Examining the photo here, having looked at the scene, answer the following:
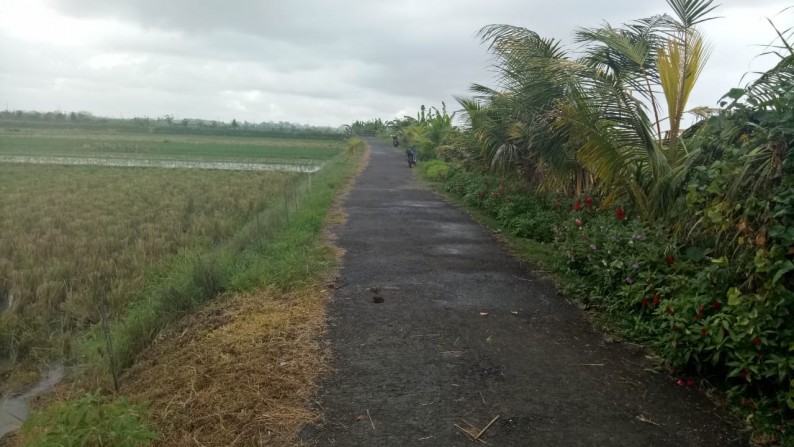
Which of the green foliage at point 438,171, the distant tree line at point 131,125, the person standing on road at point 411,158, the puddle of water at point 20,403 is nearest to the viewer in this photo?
the puddle of water at point 20,403

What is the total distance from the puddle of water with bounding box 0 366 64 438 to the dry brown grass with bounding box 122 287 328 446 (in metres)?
1.11

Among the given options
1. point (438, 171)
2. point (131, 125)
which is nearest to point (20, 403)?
point (438, 171)

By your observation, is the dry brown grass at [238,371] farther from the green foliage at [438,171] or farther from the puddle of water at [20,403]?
the green foliage at [438,171]

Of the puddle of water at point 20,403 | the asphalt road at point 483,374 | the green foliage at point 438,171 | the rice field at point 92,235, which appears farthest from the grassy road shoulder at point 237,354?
the green foliage at point 438,171

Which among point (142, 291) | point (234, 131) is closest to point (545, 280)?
point (142, 291)

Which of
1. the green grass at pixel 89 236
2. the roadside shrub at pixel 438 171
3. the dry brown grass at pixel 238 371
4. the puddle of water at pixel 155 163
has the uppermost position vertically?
the roadside shrub at pixel 438 171

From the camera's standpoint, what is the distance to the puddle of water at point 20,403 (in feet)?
15.8

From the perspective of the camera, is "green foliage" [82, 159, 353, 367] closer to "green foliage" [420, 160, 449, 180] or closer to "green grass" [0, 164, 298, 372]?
"green grass" [0, 164, 298, 372]

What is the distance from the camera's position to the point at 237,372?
3.93 m

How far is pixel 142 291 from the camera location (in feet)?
24.6

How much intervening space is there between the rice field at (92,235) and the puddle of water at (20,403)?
329mm

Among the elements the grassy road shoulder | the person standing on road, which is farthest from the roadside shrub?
the grassy road shoulder

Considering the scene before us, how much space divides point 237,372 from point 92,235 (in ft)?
26.5

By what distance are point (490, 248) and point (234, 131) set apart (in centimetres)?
6965
